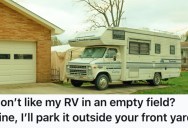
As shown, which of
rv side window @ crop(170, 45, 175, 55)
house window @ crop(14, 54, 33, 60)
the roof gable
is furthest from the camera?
rv side window @ crop(170, 45, 175, 55)

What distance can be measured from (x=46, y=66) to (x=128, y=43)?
4986 millimetres

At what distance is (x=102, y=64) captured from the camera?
16266 millimetres

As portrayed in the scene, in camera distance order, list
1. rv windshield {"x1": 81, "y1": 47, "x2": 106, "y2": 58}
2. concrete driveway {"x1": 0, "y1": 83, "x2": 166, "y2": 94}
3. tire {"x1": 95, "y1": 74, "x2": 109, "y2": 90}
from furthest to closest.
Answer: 1. rv windshield {"x1": 81, "y1": 47, "x2": 106, "y2": 58}
2. tire {"x1": 95, "y1": 74, "x2": 109, "y2": 90}
3. concrete driveway {"x1": 0, "y1": 83, "x2": 166, "y2": 94}

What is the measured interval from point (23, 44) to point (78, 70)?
4.14 m

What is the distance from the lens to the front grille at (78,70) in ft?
52.8

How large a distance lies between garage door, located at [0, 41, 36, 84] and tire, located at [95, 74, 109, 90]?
463cm

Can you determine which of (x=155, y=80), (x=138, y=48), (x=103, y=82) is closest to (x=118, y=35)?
(x=138, y=48)

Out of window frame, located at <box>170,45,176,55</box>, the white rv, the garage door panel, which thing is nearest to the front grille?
the white rv

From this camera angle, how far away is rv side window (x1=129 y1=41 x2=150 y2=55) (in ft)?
58.4

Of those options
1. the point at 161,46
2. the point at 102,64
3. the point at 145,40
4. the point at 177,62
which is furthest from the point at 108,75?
the point at 177,62

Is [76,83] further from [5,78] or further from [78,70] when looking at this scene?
[5,78]

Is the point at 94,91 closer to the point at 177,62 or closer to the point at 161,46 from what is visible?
the point at 161,46

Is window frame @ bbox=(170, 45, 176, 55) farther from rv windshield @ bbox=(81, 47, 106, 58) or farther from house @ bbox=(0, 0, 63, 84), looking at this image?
house @ bbox=(0, 0, 63, 84)

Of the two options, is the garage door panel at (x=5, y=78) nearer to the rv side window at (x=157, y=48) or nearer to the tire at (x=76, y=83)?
the tire at (x=76, y=83)
